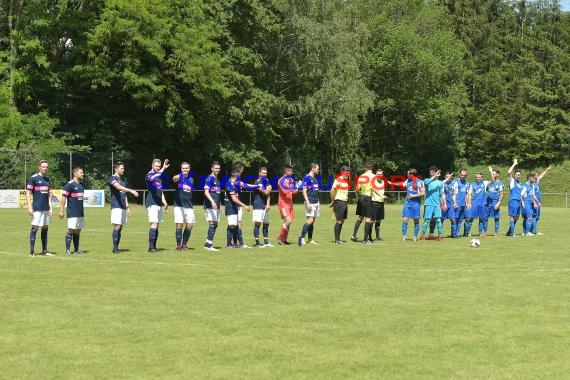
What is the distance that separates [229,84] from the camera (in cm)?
5416

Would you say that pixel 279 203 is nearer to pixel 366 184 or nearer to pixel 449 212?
pixel 366 184

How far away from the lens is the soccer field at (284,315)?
A: 8273 mm

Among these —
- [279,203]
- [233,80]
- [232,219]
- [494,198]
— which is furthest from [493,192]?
[233,80]

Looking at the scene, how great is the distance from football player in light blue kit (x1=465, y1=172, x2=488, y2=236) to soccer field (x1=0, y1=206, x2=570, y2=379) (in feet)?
22.8

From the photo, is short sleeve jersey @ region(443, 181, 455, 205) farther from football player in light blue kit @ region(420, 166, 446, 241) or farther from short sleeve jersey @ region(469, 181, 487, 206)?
football player in light blue kit @ region(420, 166, 446, 241)

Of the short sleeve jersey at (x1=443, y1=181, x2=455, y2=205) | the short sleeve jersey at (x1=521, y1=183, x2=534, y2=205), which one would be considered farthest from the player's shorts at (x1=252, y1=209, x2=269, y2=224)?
the short sleeve jersey at (x1=521, y1=183, x2=534, y2=205)

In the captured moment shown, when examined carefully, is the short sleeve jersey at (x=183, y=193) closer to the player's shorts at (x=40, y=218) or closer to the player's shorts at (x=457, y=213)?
the player's shorts at (x=40, y=218)

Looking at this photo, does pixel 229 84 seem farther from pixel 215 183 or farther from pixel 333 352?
pixel 333 352

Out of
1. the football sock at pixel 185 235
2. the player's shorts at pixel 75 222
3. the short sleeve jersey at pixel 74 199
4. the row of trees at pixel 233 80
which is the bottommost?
the football sock at pixel 185 235

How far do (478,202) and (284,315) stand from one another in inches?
678

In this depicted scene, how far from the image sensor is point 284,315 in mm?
11047

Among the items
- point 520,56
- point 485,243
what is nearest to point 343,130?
point 520,56

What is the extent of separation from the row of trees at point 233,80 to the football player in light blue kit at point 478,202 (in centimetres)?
2687

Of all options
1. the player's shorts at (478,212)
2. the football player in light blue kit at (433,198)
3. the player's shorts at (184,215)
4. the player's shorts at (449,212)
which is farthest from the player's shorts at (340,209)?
the player's shorts at (478,212)
